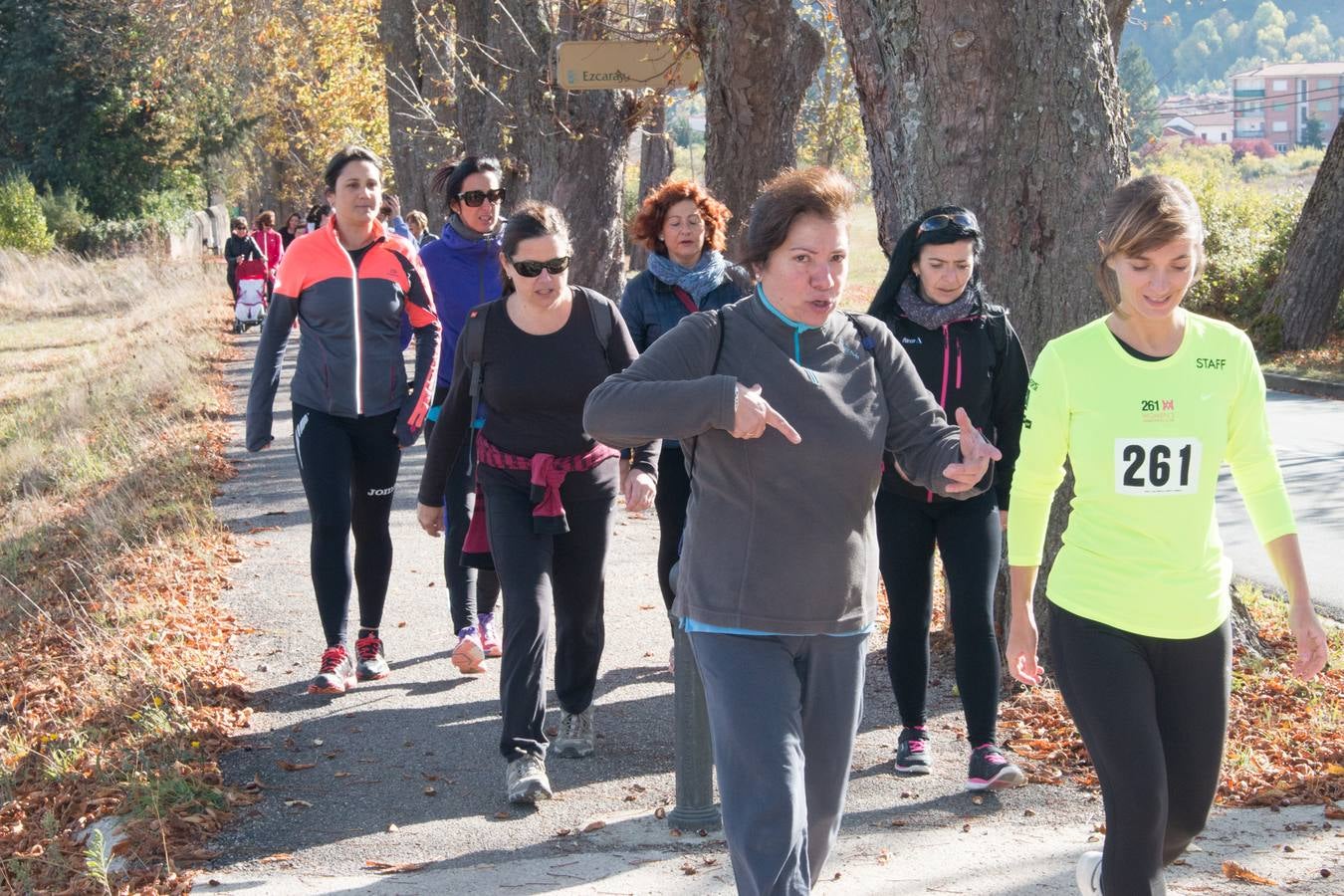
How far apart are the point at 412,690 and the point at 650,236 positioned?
220 centimetres

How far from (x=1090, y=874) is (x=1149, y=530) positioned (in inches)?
34.8

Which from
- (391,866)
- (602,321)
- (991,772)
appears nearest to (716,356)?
(602,321)

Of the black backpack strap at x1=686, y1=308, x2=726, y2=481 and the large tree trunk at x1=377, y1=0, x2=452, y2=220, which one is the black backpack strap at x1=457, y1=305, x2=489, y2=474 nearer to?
the black backpack strap at x1=686, y1=308, x2=726, y2=481

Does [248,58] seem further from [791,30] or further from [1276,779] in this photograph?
[1276,779]

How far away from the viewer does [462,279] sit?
6.95 m

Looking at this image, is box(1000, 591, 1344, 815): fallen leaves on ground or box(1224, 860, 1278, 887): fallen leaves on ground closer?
box(1224, 860, 1278, 887): fallen leaves on ground

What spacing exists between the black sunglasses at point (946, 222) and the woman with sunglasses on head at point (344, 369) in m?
2.40

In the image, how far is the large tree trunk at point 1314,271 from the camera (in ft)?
61.8

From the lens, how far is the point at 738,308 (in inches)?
149

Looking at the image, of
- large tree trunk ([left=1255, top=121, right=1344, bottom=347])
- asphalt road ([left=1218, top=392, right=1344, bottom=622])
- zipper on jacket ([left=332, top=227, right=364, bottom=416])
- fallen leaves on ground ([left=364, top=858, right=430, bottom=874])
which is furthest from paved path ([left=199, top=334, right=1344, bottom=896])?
large tree trunk ([left=1255, top=121, right=1344, bottom=347])

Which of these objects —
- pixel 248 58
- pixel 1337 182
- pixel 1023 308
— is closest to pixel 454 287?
pixel 1023 308

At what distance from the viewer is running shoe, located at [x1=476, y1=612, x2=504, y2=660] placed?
7.09m

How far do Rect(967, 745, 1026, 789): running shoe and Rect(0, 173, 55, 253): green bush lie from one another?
43.9 m

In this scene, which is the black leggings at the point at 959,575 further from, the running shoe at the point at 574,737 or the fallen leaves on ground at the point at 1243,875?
the running shoe at the point at 574,737
